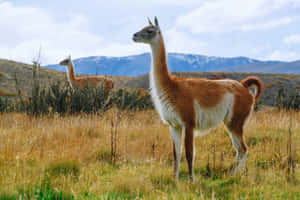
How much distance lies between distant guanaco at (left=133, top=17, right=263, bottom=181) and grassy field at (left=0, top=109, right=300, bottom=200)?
37 centimetres

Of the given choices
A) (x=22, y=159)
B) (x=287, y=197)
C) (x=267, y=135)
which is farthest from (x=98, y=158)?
(x=267, y=135)

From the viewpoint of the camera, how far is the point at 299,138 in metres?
6.02

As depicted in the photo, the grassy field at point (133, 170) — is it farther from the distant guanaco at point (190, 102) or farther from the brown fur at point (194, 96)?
the brown fur at point (194, 96)

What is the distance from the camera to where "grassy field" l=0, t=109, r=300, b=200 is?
310cm

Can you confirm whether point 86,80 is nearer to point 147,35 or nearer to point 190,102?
point 147,35

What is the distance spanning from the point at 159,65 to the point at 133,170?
4.93ft

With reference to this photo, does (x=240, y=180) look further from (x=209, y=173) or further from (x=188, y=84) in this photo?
(x=188, y=84)

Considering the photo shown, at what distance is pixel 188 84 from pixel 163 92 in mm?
404

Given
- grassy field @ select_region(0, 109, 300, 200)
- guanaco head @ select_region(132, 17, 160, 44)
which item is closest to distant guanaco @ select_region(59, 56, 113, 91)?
grassy field @ select_region(0, 109, 300, 200)

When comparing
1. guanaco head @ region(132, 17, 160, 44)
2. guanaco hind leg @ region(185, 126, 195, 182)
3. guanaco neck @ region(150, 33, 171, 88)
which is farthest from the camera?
guanaco head @ region(132, 17, 160, 44)

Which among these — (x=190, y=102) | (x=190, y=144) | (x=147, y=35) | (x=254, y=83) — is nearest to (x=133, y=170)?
(x=190, y=144)

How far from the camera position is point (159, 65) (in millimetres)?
4102

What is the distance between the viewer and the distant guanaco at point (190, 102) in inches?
152

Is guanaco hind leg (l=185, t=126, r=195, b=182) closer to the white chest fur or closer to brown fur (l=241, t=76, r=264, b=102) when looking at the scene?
the white chest fur
